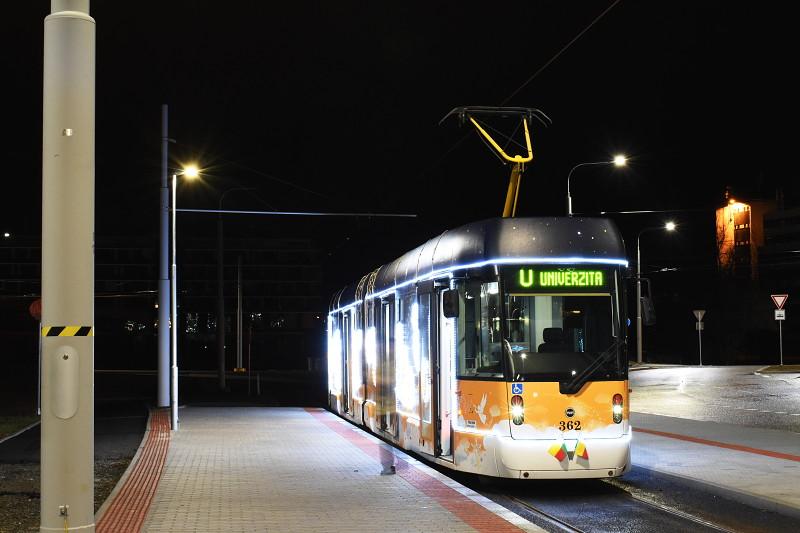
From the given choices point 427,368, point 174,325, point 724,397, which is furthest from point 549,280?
point 724,397

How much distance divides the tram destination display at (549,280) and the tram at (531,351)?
1 centimetres

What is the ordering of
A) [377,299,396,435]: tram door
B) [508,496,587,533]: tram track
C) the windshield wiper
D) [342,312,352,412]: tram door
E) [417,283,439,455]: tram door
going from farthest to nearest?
[342,312,352,412]: tram door
[377,299,396,435]: tram door
[417,283,439,455]: tram door
the windshield wiper
[508,496,587,533]: tram track

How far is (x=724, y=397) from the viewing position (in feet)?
92.3

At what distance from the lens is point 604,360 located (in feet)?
38.0

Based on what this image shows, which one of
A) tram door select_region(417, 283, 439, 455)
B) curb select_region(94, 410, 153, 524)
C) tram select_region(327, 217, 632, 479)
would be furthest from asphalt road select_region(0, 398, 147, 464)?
tram select_region(327, 217, 632, 479)

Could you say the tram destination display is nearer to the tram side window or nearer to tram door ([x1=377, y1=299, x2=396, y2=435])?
the tram side window

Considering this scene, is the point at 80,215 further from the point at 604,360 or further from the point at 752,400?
the point at 752,400

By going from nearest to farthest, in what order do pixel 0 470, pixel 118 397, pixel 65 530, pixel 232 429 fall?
pixel 65 530
pixel 0 470
pixel 232 429
pixel 118 397

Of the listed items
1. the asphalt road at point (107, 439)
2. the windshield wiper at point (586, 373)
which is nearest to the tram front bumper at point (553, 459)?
the windshield wiper at point (586, 373)

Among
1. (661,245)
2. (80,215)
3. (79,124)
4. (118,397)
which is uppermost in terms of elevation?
(661,245)

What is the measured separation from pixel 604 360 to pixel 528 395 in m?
1.03

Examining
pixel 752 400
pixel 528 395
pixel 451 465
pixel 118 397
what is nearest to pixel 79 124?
pixel 528 395

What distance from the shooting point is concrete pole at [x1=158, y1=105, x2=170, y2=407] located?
27406 mm

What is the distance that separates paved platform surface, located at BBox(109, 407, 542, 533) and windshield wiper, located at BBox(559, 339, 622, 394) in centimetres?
164
